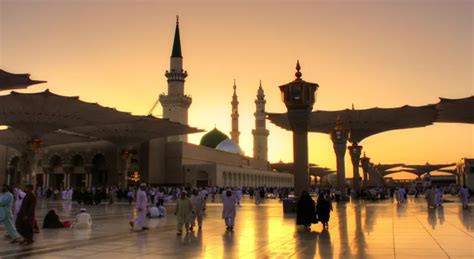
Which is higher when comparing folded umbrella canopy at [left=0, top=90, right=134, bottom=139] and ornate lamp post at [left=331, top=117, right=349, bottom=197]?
folded umbrella canopy at [left=0, top=90, right=134, bottom=139]

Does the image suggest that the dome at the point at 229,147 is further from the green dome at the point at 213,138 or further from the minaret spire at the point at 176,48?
the minaret spire at the point at 176,48

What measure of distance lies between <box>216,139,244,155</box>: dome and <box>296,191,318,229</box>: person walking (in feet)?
192

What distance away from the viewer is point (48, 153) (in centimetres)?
5284

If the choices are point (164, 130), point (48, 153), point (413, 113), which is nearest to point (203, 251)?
point (413, 113)

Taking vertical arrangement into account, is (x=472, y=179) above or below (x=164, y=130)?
below

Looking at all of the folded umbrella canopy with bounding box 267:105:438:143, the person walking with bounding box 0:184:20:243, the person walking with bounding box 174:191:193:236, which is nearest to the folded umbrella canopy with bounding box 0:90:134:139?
the folded umbrella canopy with bounding box 267:105:438:143

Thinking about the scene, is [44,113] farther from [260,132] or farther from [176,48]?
[260,132]

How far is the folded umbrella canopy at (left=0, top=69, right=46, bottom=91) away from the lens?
1848 centimetres

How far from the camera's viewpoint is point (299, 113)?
15.8m

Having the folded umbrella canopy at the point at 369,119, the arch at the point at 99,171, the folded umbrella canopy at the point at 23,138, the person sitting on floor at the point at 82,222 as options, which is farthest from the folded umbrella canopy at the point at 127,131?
the person sitting on floor at the point at 82,222

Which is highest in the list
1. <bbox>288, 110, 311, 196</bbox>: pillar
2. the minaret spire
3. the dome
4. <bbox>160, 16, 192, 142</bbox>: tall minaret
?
Answer: the minaret spire

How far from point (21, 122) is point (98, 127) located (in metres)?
10.8

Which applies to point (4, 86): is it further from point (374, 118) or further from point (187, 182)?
point (187, 182)

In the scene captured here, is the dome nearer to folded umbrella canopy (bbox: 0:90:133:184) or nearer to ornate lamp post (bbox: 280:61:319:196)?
folded umbrella canopy (bbox: 0:90:133:184)
